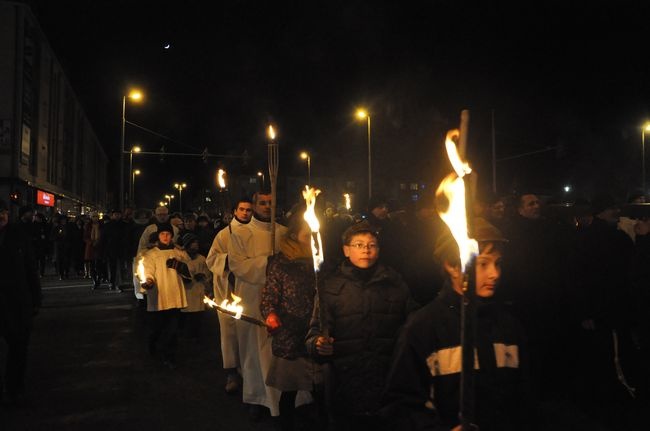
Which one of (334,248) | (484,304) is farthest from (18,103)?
(484,304)

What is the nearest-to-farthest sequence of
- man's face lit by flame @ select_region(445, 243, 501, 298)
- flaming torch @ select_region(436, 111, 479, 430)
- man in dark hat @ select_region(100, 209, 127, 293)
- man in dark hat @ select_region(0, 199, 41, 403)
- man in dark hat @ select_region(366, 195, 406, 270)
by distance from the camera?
flaming torch @ select_region(436, 111, 479, 430) → man's face lit by flame @ select_region(445, 243, 501, 298) → man in dark hat @ select_region(0, 199, 41, 403) → man in dark hat @ select_region(366, 195, 406, 270) → man in dark hat @ select_region(100, 209, 127, 293)

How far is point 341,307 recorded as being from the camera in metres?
4.18

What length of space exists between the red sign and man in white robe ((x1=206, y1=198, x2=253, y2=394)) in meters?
34.3

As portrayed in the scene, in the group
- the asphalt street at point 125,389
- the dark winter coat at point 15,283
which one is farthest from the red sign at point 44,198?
the dark winter coat at point 15,283

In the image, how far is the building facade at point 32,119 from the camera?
3222 cm

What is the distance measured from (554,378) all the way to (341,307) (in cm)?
371

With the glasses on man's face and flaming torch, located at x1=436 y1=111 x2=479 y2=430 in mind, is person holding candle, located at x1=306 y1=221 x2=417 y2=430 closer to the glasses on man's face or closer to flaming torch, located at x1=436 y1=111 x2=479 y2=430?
the glasses on man's face

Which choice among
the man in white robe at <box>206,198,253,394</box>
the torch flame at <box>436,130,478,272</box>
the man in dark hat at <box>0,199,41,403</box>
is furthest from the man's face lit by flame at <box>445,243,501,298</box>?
the man in dark hat at <box>0,199,41,403</box>

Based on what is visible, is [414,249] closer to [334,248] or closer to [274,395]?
[334,248]

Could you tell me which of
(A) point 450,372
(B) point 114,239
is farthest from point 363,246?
(B) point 114,239

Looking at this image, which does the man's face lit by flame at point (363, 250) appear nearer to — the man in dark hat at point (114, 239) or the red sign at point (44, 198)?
the man in dark hat at point (114, 239)

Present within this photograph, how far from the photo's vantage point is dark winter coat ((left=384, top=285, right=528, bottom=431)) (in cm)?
277

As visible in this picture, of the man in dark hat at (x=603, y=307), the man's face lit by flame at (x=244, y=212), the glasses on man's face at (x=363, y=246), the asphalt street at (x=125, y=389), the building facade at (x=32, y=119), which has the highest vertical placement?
the building facade at (x=32, y=119)

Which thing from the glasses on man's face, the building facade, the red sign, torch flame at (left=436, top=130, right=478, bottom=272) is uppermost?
the building facade
